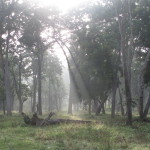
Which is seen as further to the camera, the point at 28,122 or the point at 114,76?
the point at 114,76

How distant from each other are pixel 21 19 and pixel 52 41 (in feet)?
25.1

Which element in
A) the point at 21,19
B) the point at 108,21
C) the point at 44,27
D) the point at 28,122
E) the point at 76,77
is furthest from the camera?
the point at 76,77

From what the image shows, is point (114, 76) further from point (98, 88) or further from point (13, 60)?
point (13, 60)

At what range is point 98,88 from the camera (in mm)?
49031

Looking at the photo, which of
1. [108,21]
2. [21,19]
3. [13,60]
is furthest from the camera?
[13,60]

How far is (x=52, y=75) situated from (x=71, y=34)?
3009 centimetres

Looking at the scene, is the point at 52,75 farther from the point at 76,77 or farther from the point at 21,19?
the point at 21,19

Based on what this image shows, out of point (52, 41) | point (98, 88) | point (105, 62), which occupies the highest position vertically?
point (52, 41)

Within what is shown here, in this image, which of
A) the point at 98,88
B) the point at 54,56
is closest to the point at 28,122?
the point at 98,88

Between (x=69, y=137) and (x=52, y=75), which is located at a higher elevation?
(x=52, y=75)

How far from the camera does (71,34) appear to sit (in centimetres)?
4634

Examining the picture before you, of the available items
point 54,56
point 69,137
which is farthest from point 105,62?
point 54,56

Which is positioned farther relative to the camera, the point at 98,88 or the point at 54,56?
the point at 54,56

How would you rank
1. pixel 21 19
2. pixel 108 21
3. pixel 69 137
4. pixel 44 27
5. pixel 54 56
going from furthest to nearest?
pixel 54 56, pixel 44 27, pixel 21 19, pixel 108 21, pixel 69 137
